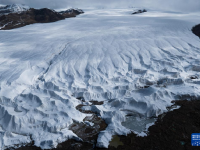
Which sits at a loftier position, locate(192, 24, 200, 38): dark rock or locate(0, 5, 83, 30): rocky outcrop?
locate(0, 5, 83, 30): rocky outcrop

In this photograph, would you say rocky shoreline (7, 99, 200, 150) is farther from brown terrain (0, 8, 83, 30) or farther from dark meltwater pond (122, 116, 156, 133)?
brown terrain (0, 8, 83, 30)

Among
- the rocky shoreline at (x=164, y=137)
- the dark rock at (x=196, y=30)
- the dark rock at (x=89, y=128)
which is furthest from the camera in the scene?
the dark rock at (x=196, y=30)

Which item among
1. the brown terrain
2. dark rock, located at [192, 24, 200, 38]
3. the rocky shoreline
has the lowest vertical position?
the rocky shoreline

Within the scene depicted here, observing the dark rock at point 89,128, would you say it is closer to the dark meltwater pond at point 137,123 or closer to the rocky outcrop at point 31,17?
the dark meltwater pond at point 137,123

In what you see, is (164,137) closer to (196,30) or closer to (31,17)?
(196,30)

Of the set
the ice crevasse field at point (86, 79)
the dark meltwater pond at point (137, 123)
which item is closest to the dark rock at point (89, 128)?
the ice crevasse field at point (86, 79)

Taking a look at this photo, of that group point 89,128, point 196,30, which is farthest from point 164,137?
point 196,30

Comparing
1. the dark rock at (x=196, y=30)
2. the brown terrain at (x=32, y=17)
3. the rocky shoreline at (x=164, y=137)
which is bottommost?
the rocky shoreline at (x=164, y=137)

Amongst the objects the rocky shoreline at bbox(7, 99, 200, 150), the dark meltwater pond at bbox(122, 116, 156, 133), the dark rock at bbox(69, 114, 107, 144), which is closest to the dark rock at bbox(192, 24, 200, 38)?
the rocky shoreline at bbox(7, 99, 200, 150)
